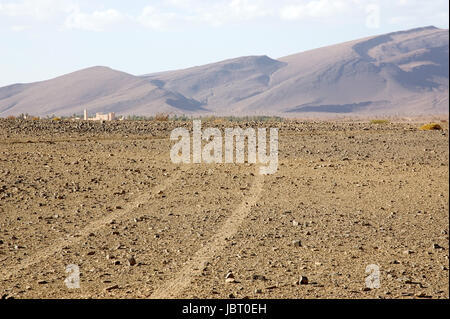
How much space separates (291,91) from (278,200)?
105280 mm

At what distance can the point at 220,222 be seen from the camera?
8.98 metres

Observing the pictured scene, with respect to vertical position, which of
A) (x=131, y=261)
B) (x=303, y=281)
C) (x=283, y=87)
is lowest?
(x=303, y=281)

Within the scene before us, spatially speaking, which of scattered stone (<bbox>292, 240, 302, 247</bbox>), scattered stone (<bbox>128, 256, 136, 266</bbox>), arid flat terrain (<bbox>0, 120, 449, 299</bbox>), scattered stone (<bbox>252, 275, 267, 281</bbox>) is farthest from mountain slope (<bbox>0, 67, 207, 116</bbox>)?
scattered stone (<bbox>252, 275, 267, 281</bbox>)

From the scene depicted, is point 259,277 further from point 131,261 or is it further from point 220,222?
point 220,222

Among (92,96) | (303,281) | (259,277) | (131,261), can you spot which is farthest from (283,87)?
(303,281)

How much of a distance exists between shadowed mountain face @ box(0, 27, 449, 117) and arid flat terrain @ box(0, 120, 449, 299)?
74938 mm

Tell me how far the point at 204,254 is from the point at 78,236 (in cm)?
174

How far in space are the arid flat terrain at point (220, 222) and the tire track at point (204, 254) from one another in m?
0.02

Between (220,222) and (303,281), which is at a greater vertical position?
(220,222)

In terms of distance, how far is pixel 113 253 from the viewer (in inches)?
294

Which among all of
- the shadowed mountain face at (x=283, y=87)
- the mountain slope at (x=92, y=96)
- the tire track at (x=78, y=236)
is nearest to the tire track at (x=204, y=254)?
the tire track at (x=78, y=236)

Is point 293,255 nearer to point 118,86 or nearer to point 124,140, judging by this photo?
point 124,140

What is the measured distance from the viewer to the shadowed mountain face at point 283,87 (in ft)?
332

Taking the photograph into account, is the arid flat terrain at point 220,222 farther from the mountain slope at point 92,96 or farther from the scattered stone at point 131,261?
the mountain slope at point 92,96
